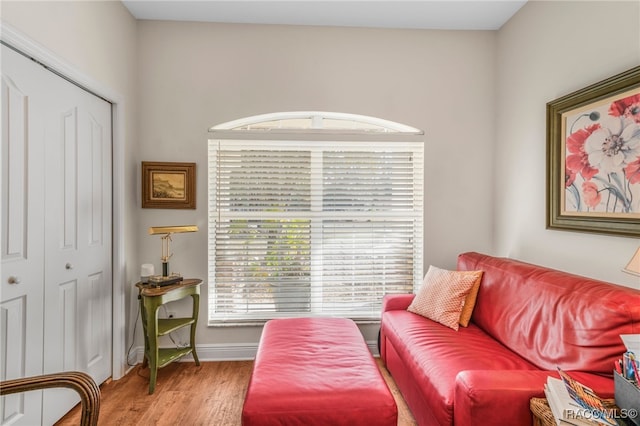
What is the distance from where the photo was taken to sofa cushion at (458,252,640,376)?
1.42m

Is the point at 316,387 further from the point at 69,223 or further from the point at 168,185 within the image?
the point at 168,185

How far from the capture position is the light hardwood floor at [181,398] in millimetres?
2045

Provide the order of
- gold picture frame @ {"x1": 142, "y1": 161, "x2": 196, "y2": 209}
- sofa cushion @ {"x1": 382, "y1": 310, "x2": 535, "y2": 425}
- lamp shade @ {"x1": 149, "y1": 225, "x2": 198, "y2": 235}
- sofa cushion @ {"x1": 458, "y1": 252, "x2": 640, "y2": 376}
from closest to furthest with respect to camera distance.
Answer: sofa cushion @ {"x1": 458, "y1": 252, "x2": 640, "y2": 376}
sofa cushion @ {"x1": 382, "y1": 310, "x2": 535, "y2": 425}
lamp shade @ {"x1": 149, "y1": 225, "x2": 198, "y2": 235}
gold picture frame @ {"x1": 142, "y1": 161, "x2": 196, "y2": 209}

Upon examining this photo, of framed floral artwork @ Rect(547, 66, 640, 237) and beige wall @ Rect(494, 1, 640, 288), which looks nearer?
framed floral artwork @ Rect(547, 66, 640, 237)

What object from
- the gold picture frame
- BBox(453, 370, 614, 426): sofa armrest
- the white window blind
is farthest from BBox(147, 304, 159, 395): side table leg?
BBox(453, 370, 614, 426): sofa armrest

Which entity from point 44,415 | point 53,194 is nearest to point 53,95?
point 53,194

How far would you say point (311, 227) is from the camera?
9.79 feet

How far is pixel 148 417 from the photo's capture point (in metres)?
2.06

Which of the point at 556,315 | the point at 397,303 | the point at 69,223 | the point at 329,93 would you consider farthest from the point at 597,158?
the point at 69,223

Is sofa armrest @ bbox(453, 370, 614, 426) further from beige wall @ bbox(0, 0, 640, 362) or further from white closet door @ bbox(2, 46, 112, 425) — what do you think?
white closet door @ bbox(2, 46, 112, 425)

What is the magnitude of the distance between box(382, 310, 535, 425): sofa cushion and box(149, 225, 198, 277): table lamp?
1.69 metres

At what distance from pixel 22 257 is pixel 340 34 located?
2738 mm

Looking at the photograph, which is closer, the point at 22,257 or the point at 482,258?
the point at 22,257

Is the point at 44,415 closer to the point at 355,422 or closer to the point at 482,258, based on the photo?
the point at 355,422
